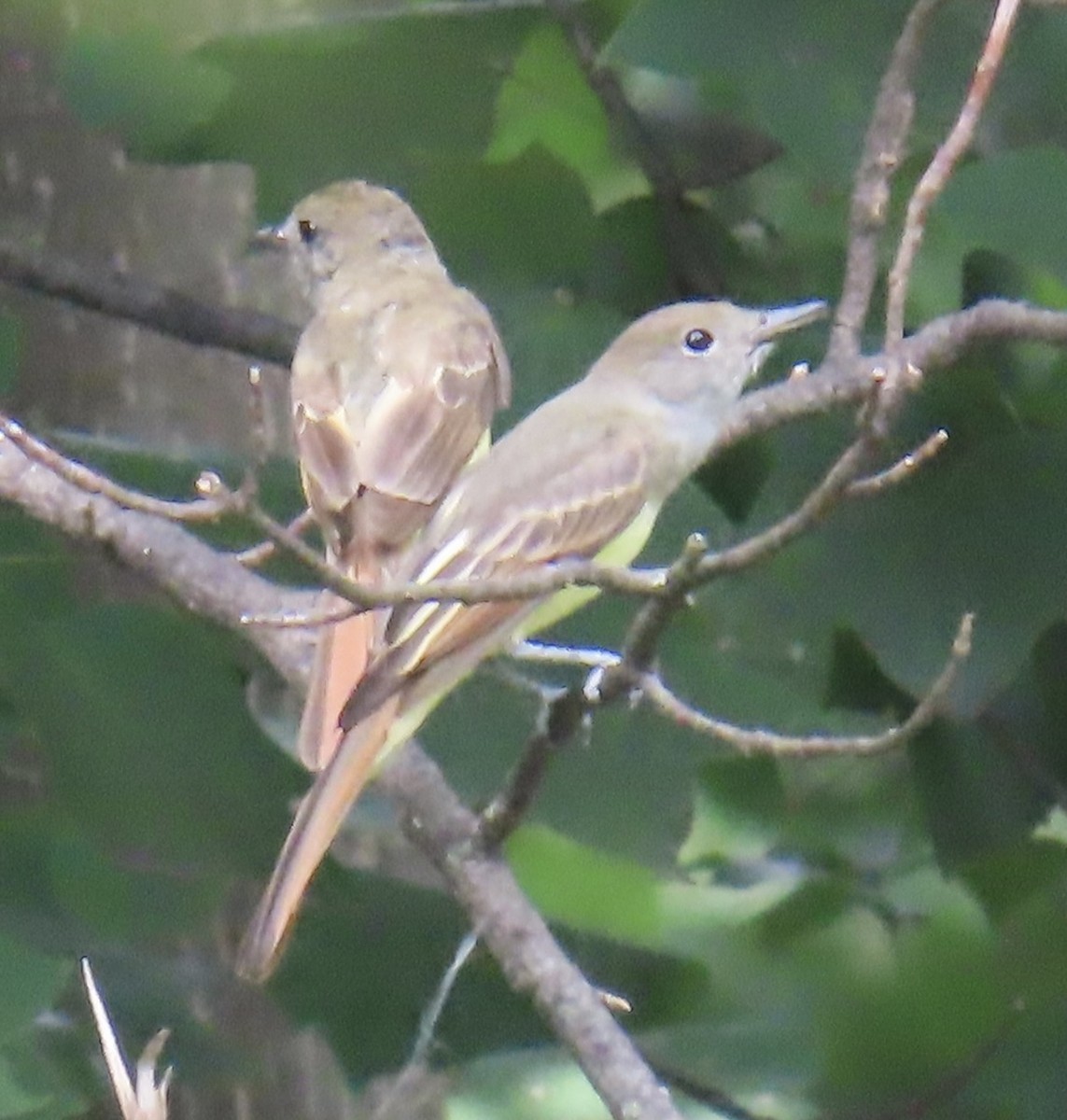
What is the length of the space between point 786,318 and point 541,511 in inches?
16.0

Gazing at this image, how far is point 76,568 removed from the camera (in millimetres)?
3188

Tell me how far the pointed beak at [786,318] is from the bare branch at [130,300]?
2.70ft

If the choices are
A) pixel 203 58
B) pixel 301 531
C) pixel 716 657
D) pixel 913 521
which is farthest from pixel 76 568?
pixel 913 521

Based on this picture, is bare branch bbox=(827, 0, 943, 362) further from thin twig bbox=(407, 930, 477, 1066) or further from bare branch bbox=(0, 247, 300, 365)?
bare branch bbox=(0, 247, 300, 365)

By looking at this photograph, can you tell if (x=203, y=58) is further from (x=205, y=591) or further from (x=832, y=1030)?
(x=832, y=1030)

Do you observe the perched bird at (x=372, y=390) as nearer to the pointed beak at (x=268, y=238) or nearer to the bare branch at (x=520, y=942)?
the pointed beak at (x=268, y=238)

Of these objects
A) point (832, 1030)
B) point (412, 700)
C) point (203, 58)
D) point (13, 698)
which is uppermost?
point (203, 58)

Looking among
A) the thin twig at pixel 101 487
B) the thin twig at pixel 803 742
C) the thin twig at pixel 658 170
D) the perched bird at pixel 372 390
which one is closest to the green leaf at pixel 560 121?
the thin twig at pixel 658 170

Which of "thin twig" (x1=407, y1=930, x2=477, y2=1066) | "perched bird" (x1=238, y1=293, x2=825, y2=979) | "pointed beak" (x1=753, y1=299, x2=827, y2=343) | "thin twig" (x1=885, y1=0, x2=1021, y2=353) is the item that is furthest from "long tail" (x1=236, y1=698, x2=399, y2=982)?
"pointed beak" (x1=753, y1=299, x2=827, y2=343)

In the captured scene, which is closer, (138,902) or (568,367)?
(138,902)

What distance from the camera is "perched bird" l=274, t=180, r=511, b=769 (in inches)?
103

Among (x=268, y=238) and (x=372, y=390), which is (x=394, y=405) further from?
(x=268, y=238)

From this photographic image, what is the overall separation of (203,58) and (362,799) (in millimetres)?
922

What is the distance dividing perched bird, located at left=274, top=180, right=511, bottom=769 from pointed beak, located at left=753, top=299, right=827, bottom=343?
320mm
